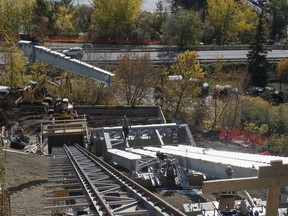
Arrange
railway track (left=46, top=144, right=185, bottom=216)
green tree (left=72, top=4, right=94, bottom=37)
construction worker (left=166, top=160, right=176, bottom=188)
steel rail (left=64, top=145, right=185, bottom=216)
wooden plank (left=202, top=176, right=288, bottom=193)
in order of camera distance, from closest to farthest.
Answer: wooden plank (left=202, top=176, right=288, bottom=193) → steel rail (left=64, top=145, right=185, bottom=216) → railway track (left=46, top=144, right=185, bottom=216) → construction worker (left=166, top=160, right=176, bottom=188) → green tree (left=72, top=4, right=94, bottom=37)

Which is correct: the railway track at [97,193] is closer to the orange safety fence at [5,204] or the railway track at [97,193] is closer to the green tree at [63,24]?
the orange safety fence at [5,204]

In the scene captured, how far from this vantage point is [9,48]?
122ft

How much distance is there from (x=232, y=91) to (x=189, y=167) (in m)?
24.4

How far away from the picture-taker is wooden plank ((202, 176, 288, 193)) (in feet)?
20.0

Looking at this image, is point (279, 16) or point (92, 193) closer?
point (92, 193)

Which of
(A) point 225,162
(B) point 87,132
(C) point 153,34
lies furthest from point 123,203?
(C) point 153,34

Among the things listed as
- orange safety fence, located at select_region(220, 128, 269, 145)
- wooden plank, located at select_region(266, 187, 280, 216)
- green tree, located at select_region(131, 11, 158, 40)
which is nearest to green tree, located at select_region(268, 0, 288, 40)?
green tree, located at select_region(131, 11, 158, 40)

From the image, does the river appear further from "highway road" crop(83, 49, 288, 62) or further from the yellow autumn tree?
"highway road" crop(83, 49, 288, 62)

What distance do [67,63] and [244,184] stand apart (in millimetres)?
22614

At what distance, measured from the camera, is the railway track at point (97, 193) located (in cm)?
992

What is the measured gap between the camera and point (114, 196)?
37.6 ft

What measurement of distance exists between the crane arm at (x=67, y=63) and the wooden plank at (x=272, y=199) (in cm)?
2062

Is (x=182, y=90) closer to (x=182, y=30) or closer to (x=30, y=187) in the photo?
(x=30, y=187)

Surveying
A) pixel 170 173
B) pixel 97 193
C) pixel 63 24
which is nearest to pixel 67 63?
pixel 170 173
